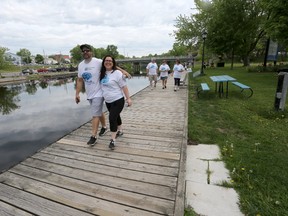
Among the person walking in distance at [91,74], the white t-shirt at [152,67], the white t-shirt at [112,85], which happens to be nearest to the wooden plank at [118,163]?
the person walking in distance at [91,74]

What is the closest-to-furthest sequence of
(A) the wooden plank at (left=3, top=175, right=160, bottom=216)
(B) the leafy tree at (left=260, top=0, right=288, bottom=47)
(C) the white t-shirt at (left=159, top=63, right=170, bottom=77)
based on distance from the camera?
(A) the wooden plank at (left=3, top=175, right=160, bottom=216) → (C) the white t-shirt at (left=159, top=63, right=170, bottom=77) → (B) the leafy tree at (left=260, top=0, right=288, bottom=47)

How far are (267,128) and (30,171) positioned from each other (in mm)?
5135

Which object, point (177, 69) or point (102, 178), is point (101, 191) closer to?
point (102, 178)

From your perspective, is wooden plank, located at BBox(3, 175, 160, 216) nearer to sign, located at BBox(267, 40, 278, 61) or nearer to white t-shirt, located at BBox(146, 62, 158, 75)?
white t-shirt, located at BBox(146, 62, 158, 75)

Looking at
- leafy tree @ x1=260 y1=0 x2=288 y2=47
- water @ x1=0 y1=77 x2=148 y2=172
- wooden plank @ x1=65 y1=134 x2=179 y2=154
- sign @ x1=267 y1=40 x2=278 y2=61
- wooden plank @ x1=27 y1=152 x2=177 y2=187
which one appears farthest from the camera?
sign @ x1=267 y1=40 x2=278 y2=61

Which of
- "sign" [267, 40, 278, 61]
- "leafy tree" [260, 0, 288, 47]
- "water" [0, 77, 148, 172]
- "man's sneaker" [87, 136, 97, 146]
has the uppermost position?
"leafy tree" [260, 0, 288, 47]

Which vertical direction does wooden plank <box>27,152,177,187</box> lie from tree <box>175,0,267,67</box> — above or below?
below

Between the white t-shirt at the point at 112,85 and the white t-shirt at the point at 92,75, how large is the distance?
0.16 metres

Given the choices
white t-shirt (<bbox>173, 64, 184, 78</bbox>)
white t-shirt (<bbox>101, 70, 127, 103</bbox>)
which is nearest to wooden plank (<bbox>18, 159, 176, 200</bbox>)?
white t-shirt (<bbox>101, 70, 127, 103</bbox>)

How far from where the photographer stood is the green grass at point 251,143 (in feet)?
7.92

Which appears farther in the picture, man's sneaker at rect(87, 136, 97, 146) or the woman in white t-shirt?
man's sneaker at rect(87, 136, 97, 146)

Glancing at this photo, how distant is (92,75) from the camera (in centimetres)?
351

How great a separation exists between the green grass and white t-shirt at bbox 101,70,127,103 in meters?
1.96

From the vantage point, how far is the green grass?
2.41 meters
